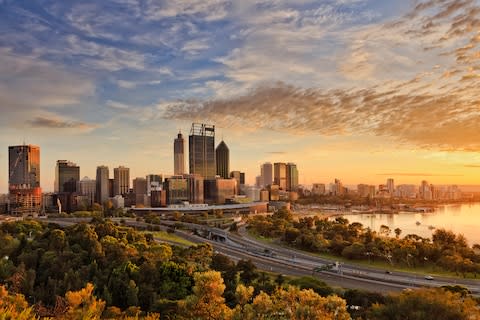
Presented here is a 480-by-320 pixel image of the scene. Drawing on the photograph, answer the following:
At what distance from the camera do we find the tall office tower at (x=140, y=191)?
85.3m

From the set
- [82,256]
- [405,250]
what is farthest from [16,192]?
[405,250]

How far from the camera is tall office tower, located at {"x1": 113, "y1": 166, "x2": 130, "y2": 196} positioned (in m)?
102

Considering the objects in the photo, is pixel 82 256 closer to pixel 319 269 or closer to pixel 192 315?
pixel 319 269

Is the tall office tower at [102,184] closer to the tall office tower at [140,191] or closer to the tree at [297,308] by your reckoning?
the tall office tower at [140,191]

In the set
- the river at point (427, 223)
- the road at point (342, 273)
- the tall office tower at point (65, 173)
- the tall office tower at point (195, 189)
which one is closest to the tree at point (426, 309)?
the road at point (342, 273)

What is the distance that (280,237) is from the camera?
44.2 m

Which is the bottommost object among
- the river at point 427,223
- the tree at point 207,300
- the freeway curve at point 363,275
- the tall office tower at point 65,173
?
the river at point 427,223

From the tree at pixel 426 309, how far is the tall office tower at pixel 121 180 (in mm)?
96133

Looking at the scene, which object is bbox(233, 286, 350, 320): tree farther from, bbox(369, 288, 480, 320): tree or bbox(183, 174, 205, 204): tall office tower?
bbox(183, 174, 205, 204): tall office tower

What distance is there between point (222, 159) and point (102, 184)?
50.0 meters

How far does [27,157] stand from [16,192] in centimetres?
3264

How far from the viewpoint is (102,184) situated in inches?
3664

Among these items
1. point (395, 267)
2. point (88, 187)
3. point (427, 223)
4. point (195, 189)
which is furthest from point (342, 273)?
point (88, 187)

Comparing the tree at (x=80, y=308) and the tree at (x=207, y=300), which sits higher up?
the tree at (x=207, y=300)
